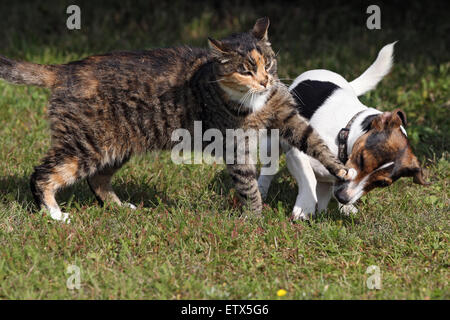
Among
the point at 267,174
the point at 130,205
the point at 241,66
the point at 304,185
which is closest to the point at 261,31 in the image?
the point at 241,66

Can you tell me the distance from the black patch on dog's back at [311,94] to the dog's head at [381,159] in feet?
2.29

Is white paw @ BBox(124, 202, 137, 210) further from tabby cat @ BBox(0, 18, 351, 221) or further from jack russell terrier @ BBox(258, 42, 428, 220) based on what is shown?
jack russell terrier @ BBox(258, 42, 428, 220)

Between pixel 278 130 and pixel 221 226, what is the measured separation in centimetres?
89

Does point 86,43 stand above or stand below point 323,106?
above

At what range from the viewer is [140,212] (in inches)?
198

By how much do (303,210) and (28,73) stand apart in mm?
2398

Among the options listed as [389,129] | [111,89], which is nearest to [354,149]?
[389,129]

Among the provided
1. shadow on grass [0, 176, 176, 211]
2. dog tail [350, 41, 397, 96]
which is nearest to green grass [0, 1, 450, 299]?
shadow on grass [0, 176, 176, 211]

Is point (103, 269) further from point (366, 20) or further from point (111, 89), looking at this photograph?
point (366, 20)

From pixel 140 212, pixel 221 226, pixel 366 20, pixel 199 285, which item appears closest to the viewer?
pixel 199 285

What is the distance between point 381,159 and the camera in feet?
14.4

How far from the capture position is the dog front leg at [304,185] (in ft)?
16.6

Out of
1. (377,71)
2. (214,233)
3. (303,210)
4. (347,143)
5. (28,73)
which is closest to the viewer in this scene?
(214,233)

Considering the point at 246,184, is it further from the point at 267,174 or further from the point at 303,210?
the point at 267,174
